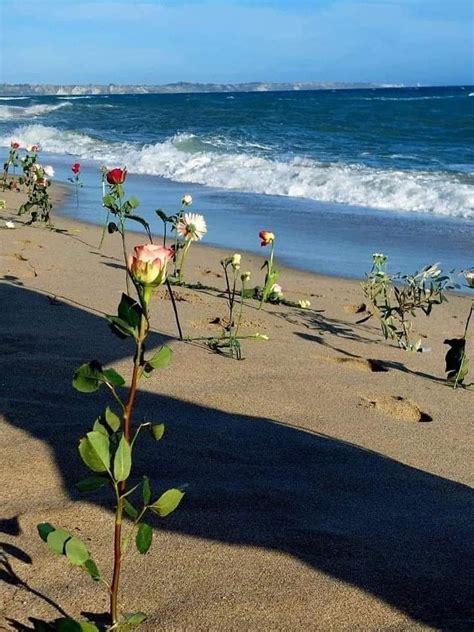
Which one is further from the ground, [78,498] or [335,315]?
[78,498]

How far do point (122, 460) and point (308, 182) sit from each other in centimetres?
1401

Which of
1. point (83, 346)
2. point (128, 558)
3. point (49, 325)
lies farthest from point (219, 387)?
point (128, 558)

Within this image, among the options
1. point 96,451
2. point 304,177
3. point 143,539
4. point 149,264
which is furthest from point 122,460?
point 304,177

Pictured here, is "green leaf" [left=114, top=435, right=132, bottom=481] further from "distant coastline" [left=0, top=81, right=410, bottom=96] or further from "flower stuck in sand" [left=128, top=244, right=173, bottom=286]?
"distant coastline" [left=0, top=81, right=410, bottom=96]

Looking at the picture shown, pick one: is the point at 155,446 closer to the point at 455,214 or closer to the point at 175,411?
the point at 175,411

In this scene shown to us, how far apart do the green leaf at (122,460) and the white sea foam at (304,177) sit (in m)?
10.9

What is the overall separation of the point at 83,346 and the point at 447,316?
2.98 metres

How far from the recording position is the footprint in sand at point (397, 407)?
151 inches

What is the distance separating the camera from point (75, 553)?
162 centimetres

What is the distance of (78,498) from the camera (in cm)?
237

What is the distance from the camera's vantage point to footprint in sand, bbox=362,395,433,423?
12.6ft

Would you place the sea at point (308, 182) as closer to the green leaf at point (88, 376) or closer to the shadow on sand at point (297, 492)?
the shadow on sand at point (297, 492)

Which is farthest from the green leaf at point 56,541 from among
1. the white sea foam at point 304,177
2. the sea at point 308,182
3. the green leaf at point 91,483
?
the white sea foam at point 304,177

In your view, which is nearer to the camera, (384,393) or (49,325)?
(384,393)
